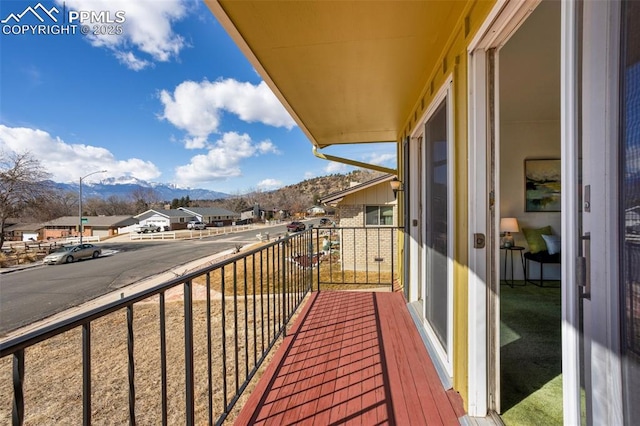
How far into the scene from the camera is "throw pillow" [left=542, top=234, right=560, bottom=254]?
3.23m

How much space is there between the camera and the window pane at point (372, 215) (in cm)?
983

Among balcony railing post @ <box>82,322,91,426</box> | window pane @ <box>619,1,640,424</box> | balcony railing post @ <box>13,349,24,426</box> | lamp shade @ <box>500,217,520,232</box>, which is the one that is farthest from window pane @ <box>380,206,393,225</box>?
balcony railing post @ <box>13,349,24,426</box>

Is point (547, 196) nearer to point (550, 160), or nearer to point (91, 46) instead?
point (550, 160)

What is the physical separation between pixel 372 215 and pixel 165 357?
30.3 feet

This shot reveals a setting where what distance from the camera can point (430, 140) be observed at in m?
2.12

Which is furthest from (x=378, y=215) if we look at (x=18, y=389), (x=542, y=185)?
(x=18, y=389)

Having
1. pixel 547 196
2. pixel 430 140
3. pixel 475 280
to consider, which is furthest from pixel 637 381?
pixel 547 196

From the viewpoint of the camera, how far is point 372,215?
987 centimetres

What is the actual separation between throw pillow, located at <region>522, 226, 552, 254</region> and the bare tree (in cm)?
2477

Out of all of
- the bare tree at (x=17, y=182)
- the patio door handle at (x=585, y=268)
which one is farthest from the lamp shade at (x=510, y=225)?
the bare tree at (x=17, y=182)

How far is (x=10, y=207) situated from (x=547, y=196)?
25945mm

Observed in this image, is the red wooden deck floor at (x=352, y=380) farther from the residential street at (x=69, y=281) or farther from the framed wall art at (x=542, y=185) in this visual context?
the residential street at (x=69, y=281)

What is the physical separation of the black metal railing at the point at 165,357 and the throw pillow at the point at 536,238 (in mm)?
2741

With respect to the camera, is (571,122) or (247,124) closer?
(571,122)
